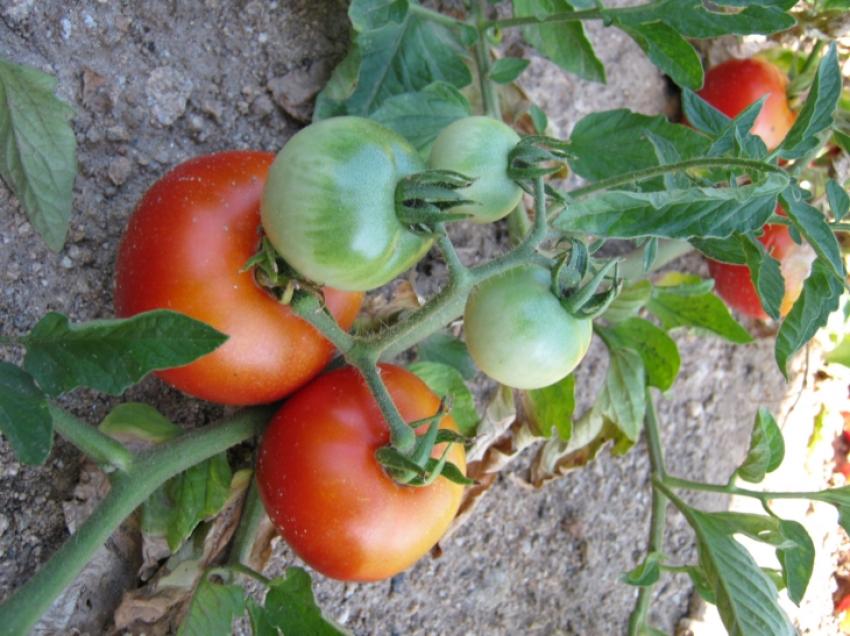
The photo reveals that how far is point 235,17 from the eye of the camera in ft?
4.02

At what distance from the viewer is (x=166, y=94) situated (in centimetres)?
116

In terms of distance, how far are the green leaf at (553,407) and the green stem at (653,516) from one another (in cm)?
23

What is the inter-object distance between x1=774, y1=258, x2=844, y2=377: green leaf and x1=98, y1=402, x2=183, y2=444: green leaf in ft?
2.33

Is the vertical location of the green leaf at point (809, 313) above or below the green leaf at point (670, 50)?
below

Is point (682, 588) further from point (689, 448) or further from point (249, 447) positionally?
point (249, 447)

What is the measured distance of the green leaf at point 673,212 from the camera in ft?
2.34

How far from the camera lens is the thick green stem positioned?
83 centimetres

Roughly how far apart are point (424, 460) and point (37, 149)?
0.60m

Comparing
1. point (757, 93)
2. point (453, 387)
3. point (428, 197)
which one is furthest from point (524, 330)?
point (757, 93)

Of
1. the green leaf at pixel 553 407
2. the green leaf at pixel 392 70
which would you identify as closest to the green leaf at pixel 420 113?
the green leaf at pixel 392 70

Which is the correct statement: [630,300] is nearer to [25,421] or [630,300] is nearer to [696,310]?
[696,310]

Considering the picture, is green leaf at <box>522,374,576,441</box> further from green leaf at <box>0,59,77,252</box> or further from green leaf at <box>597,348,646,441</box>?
green leaf at <box>0,59,77,252</box>

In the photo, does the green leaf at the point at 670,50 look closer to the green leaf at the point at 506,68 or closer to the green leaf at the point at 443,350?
the green leaf at the point at 506,68

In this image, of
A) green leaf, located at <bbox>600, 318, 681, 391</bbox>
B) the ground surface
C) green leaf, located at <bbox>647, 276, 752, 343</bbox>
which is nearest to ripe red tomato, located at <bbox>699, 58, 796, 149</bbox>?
the ground surface
